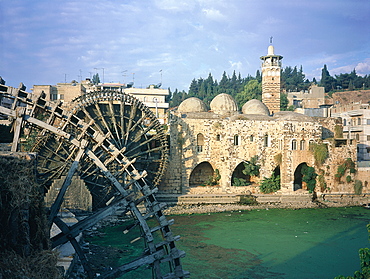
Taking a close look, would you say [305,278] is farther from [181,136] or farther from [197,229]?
[181,136]

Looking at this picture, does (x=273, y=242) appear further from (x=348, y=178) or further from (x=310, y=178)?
(x=348, y=178)

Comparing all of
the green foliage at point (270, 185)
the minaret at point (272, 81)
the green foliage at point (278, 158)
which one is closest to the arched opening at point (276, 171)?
the green foliage at point (278, 158)

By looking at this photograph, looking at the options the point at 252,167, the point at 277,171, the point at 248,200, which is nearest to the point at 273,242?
the point at 248,200

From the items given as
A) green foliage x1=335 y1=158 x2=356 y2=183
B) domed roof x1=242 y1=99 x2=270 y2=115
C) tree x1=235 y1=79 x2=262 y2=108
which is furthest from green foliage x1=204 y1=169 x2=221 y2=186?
tree x1=235 y1=79 x2=262 y2=108

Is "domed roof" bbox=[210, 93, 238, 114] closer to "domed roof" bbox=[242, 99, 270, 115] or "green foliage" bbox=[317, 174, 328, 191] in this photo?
"domed roof" bbox=[242, 99, 270, 115]

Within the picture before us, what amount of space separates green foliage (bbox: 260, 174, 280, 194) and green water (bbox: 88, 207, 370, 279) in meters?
2.02

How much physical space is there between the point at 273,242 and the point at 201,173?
937cm

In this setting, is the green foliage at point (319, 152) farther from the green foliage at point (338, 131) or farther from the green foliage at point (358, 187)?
the green foliage at point (338, 131)

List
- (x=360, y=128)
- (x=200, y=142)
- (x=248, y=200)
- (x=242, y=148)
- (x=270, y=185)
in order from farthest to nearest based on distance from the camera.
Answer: (x=360, y=128)
(x=242, y=148)
(x=270, y=185)
(x=200, y=142)
(x=248, y=200)

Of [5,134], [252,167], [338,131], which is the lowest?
[252,167]

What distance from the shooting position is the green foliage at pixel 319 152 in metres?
22.0

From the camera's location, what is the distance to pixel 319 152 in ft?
72.3

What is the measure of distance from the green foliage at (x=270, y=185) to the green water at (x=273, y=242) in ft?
6.62

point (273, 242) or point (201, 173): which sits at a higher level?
point (201, 173)
